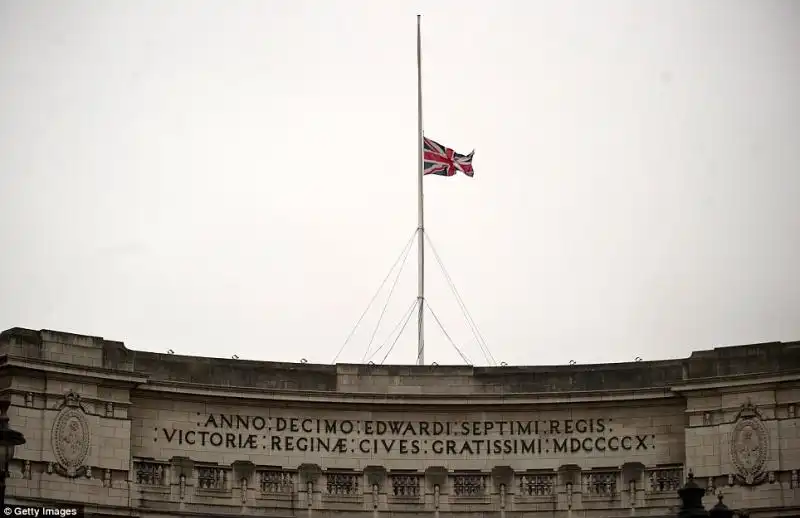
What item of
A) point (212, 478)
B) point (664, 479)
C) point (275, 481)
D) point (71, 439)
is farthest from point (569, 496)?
point (71, 439)

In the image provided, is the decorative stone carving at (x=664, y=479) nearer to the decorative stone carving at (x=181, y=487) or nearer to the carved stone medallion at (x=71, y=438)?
the decorative stone carving at (x=181, y=487)

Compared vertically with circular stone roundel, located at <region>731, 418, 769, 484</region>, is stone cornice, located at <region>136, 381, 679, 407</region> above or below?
above

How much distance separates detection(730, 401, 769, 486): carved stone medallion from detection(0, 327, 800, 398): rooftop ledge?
4.81 ft

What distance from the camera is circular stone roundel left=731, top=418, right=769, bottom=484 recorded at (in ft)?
186

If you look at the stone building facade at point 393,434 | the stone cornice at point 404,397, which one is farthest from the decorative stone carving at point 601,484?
the stone cornice at point 404,397

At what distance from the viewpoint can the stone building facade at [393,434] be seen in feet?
184

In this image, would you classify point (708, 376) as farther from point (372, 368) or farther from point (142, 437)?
point (142, 437)

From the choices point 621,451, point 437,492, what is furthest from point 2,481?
point 621,451

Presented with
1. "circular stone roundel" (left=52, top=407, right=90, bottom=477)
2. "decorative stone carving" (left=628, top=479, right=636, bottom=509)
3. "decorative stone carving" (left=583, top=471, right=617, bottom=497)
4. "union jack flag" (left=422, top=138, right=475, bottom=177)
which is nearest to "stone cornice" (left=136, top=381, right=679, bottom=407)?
"decorative stone carving" (left=583, top=471, right=617, bottom=497)

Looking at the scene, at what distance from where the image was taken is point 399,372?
6141 cm

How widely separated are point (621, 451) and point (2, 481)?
3091 centimetres

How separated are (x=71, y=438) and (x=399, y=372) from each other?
12823 millimetres

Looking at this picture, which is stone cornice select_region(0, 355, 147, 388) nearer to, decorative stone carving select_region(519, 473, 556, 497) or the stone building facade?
the stone building facade

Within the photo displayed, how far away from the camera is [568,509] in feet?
193
